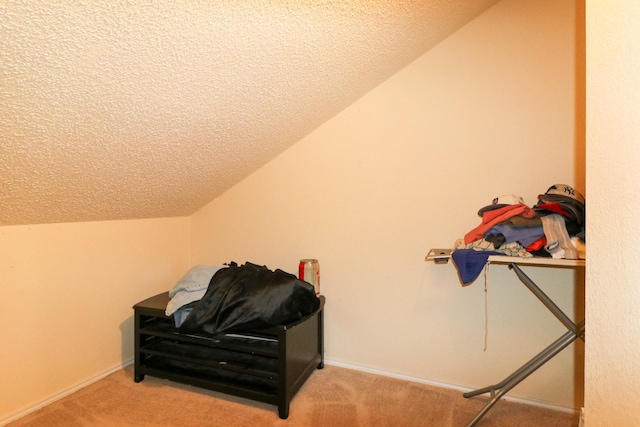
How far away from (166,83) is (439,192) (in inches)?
59.2

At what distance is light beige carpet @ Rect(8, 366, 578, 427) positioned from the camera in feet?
5.21

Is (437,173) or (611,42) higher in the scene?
(611,42)

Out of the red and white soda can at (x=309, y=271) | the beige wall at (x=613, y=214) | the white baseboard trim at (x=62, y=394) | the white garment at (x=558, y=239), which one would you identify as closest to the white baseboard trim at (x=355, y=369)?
the white baseboard trim at (x=62, y=394)

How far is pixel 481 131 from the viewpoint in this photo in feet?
5.99

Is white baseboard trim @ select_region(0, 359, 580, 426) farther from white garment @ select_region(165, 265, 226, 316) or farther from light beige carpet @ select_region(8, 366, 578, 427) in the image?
white garment @ select_region(165, 265, 226, 316)

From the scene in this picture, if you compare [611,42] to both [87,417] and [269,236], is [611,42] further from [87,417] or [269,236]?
[87,417]

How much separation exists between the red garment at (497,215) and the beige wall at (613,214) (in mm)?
376

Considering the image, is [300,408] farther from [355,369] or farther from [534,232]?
[534,232]

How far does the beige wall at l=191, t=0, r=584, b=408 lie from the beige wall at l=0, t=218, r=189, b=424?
898 mm

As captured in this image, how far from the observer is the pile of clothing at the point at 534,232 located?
1341mm

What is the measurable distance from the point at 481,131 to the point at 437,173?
12.8 inches

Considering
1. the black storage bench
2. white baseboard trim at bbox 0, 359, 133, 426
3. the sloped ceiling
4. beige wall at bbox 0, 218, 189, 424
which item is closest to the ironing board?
the black storage bench

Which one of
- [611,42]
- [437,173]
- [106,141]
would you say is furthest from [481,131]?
[106,141]

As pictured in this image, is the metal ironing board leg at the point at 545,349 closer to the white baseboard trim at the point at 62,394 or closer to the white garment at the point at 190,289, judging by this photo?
the white garment at the point at 190,289
